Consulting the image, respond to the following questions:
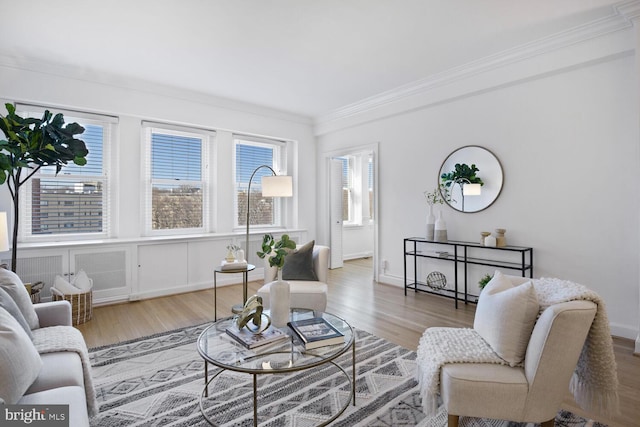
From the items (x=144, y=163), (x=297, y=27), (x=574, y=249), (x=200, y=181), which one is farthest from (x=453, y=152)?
(x=144, y=163)

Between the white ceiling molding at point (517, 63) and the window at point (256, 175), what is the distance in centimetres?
155

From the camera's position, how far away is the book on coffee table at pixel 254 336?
5.97 ft

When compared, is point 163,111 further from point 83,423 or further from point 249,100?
point 83,423

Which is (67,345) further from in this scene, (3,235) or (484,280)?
(484,280)

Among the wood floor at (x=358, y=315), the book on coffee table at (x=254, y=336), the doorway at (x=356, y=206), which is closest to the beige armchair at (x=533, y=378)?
the wood floor at (x=358, y=315)

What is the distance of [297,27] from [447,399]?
298 centimetres

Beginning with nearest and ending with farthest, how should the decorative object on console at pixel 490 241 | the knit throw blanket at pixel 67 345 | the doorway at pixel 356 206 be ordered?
the knit throw blanket at pixel 67 345, the decorative object on console at pixel 490 241, the doorway at pixel 356 206

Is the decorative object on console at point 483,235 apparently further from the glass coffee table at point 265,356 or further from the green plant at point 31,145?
the green plant at point 31,145

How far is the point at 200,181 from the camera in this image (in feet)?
16.1

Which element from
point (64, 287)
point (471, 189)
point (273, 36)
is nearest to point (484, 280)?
point (471, 189)

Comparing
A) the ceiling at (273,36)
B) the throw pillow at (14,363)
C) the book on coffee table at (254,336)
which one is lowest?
the book on coffee table at (254,336)

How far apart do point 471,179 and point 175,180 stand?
3.98 m

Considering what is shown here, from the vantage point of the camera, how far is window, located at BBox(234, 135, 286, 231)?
17.4 ft

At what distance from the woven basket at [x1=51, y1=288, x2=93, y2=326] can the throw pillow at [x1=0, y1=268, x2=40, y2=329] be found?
1.42m
